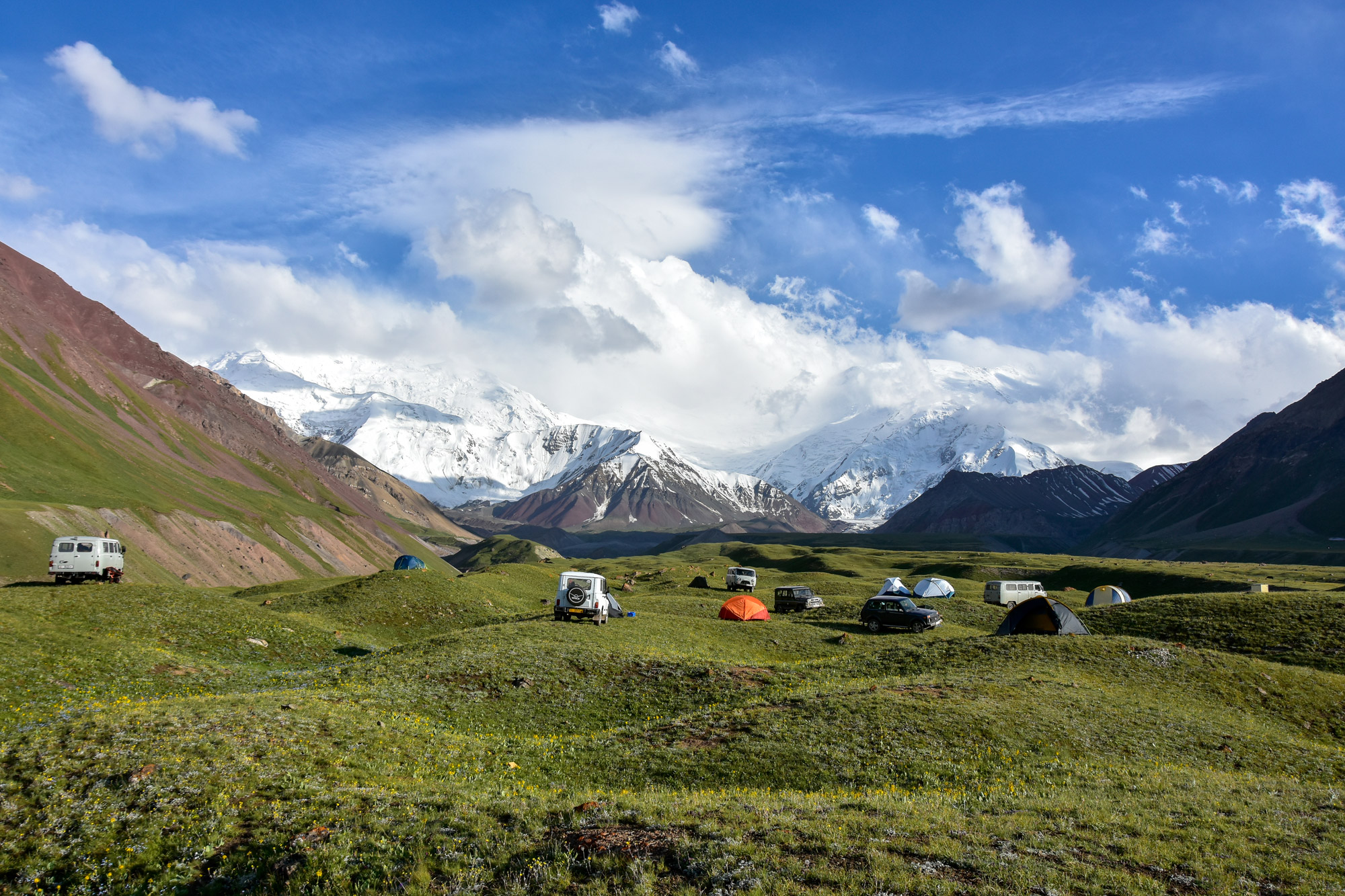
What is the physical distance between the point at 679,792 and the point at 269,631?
37922 mm

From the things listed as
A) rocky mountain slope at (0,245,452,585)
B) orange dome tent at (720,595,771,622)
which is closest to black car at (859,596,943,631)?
orange dome tent at (720,595,771,622)

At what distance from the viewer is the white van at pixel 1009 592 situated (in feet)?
252

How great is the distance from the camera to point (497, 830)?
51.6 ft

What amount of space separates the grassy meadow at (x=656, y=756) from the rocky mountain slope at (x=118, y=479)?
174 ft

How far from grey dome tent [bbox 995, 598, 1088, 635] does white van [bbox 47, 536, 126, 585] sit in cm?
6325

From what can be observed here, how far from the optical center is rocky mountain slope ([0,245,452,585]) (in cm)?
9362

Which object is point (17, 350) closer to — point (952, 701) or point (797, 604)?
point (797, 604)

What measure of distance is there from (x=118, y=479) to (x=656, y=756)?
125980 mm

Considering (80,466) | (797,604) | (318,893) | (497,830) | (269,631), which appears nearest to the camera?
(318,893)

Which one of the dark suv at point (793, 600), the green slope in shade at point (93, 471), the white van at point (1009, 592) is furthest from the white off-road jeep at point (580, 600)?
the green slope in shade at point (93, 471)

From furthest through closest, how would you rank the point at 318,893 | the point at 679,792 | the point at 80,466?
the point at 80,466 → the point at 679,792 → the point at 318,893

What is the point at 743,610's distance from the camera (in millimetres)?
59344

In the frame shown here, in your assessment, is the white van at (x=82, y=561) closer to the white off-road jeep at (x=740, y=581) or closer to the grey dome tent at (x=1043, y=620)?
the white off-road jeep at (x=740, y=581)

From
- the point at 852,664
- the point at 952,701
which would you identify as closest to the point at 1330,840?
the point at 952,701
